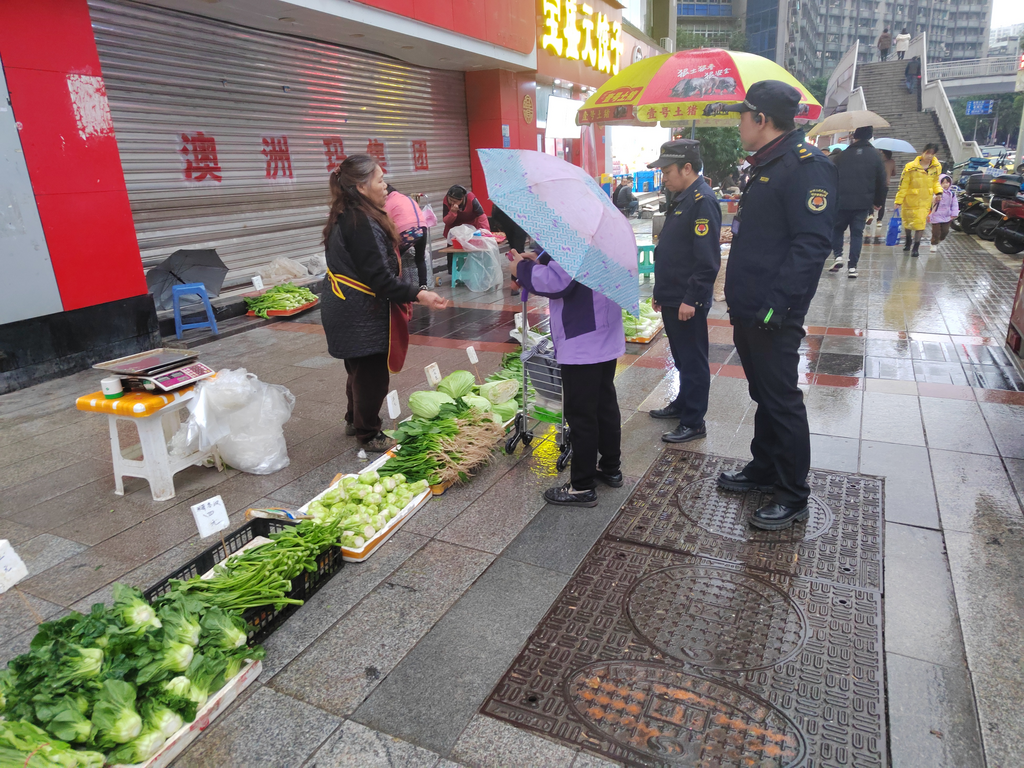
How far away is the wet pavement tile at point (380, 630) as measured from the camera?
8.36ft

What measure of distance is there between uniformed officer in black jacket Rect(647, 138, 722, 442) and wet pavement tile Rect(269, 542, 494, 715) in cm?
206

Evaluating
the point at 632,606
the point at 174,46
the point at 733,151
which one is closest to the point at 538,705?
the point at 632,606

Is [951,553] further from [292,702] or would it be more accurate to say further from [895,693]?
[292,702]

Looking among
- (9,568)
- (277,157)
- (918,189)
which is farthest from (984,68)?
(9,568)

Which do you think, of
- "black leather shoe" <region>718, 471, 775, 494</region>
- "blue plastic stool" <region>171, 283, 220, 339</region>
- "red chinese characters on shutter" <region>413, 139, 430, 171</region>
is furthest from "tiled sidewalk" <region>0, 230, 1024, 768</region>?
"red chinese characters on shutter" <region>413, 139, 430, 171</region>

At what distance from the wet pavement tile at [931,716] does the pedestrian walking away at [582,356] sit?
175 cm

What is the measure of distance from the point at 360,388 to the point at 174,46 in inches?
256

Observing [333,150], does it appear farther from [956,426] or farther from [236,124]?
[956,426]

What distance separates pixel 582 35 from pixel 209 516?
17.4m

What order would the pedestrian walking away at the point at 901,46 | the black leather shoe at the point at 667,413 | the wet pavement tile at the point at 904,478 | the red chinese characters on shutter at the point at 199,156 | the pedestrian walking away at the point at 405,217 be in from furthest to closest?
the pedestrian walking away at the point at 901,46, the red chinese characters on shutter at the point at 199,156, the pedestrian walking away at the point at 405,217, the black leather shoe at the point at 667,413, the wet pavement tile at the point at 904,478

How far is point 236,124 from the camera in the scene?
30.8ft

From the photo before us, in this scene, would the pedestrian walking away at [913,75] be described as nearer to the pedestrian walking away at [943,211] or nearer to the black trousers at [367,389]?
the pedestrian walking away at [943,211]

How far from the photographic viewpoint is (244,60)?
9.35m

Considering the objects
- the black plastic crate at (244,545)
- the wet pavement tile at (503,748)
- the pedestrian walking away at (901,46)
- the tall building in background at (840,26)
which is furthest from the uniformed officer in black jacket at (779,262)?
the tall building in background at (840,26)
